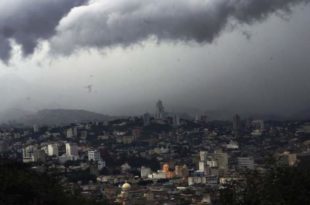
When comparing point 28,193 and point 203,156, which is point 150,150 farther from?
point 28,193

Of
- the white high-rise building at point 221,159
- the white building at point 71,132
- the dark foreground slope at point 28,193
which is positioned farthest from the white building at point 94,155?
the dark foreground slope at point 28,193

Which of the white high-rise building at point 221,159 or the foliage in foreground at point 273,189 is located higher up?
the foliage in foreground at point 273,189

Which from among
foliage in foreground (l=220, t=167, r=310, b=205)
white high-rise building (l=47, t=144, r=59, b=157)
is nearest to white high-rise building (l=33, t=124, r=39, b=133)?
white high-rise building (l=47, t=144, r=59, b=157)

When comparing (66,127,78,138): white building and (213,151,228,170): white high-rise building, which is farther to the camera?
(66,127,78,138): white building

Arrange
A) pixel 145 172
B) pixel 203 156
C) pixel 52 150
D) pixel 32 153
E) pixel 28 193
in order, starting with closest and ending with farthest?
pixel 28 193
pixel 145 172
pixel 203 156
pixel 32 153
pixel 52 150

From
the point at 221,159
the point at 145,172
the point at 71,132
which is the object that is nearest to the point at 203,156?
the point at 221,159

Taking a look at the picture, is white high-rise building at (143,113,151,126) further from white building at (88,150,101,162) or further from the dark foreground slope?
the dark foreground slope

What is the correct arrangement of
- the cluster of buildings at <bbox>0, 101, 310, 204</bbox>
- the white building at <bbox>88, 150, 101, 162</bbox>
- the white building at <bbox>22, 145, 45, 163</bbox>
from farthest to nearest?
the white building at <bbox>88, 150, 101, 162</bbox> → the white building at <bbox>22, 145, 45, 163</bbox> → the cluster of buildings at <bbox>0, 101, 310, 204</bbox>

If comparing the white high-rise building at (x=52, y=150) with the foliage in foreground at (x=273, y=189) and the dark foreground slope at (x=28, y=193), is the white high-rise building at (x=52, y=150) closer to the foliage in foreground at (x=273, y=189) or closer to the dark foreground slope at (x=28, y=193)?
the dark foreground slope at (x=28, y=193)
